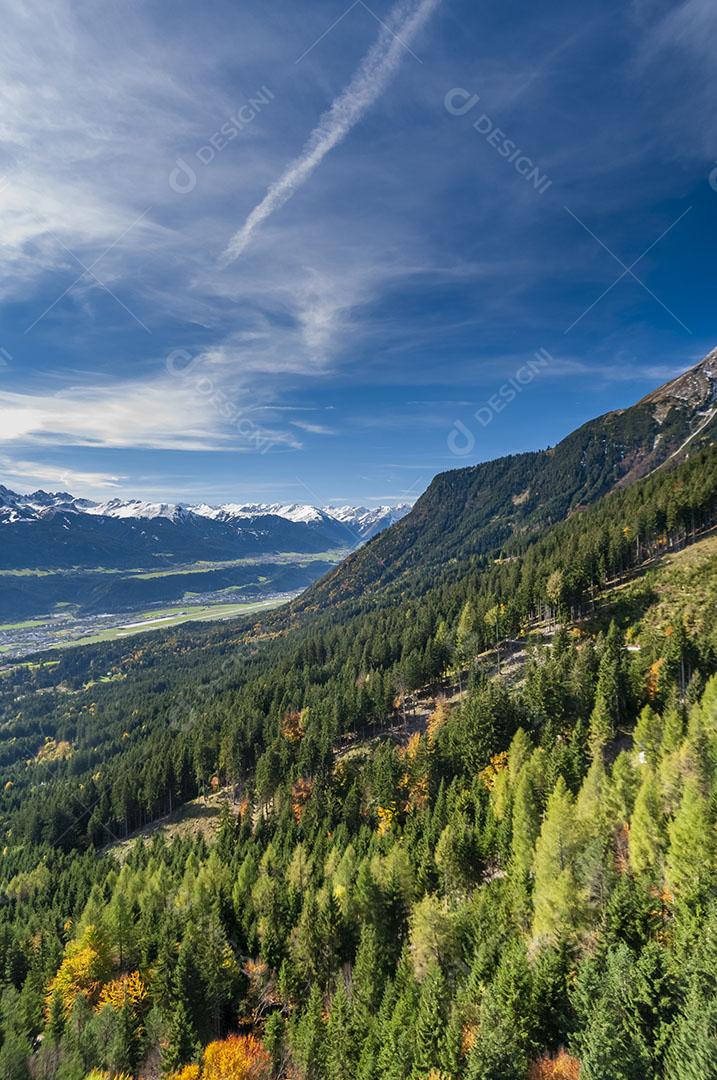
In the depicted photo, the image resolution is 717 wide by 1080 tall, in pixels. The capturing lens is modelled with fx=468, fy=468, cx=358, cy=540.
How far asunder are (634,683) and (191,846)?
288 feet

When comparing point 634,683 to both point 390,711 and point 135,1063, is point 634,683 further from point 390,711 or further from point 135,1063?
point 135,1063

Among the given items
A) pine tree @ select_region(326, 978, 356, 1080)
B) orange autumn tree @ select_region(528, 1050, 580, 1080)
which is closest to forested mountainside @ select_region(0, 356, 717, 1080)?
orange autumn tree @ select_region(528, 1050, 580, 1080)

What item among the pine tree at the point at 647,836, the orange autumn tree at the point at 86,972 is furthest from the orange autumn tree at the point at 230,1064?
the pine tree at the point at 647,836

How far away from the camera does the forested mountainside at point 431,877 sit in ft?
105

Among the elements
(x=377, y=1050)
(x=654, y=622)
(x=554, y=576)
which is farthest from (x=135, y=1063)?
(x=554, y=576)

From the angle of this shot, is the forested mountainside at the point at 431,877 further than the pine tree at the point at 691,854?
No

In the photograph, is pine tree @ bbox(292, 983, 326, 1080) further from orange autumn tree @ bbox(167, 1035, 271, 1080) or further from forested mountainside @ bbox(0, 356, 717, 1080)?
orange autumn tree @ bbox(167, 1035, 271, 1080)

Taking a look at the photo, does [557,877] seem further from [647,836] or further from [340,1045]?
[340,1045]

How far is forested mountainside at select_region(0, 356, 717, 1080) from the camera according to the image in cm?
3212

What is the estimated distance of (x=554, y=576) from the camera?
413ft

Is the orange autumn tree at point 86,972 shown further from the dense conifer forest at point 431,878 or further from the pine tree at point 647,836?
the pine tree at point 647,836

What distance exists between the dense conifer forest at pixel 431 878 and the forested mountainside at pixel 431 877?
27 centimetres

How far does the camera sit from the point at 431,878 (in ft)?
191

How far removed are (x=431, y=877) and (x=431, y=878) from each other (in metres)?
0.10
